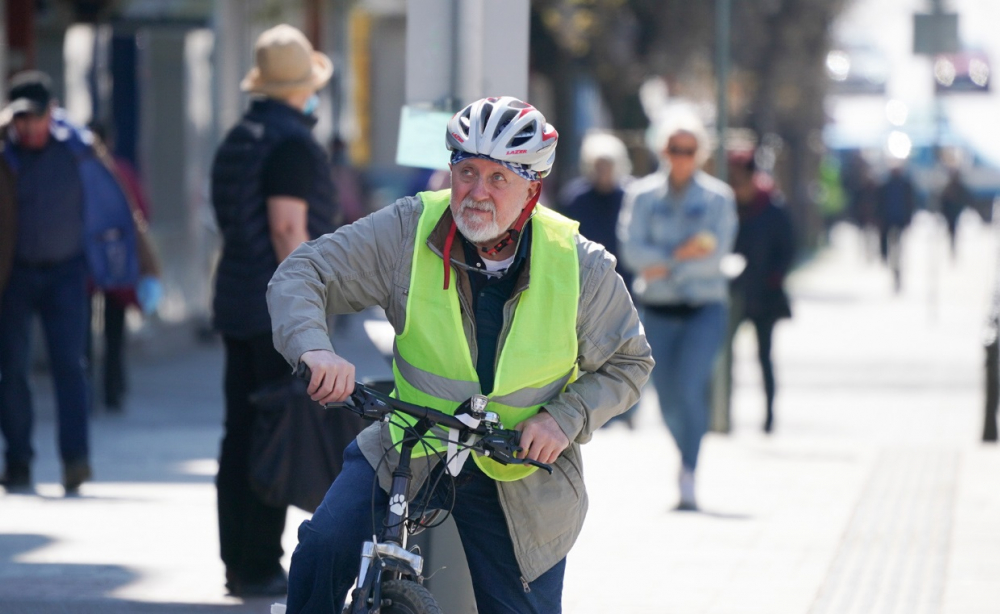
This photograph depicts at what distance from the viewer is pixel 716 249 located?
9086mm

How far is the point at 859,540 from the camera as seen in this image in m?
7.98

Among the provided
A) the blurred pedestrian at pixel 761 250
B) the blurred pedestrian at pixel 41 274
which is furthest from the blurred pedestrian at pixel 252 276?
the blurred pedestrian at pixel 761 250

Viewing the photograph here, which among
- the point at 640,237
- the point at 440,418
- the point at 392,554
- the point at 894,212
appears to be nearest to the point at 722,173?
the point at 640,237

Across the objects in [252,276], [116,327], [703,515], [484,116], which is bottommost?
[703,515]

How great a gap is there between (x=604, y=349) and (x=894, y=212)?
80.6ft

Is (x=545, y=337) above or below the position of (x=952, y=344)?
above

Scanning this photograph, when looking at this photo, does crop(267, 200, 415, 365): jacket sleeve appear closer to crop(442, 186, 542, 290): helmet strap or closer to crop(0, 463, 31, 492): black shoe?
crop(442, 186, 542, 290): helmet strap

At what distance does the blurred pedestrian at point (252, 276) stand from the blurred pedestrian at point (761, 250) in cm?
603

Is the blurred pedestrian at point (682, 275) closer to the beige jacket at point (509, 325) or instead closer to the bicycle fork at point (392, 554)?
the beige jacket at point (509, 325)

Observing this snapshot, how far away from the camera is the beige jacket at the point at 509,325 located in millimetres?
4332

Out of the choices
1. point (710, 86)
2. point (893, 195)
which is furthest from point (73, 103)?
point (710, 86)

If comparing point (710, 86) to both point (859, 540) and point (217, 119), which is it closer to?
point (217, 119)

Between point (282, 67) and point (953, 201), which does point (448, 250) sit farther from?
point (953, 201)

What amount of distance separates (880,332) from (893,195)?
838cm
